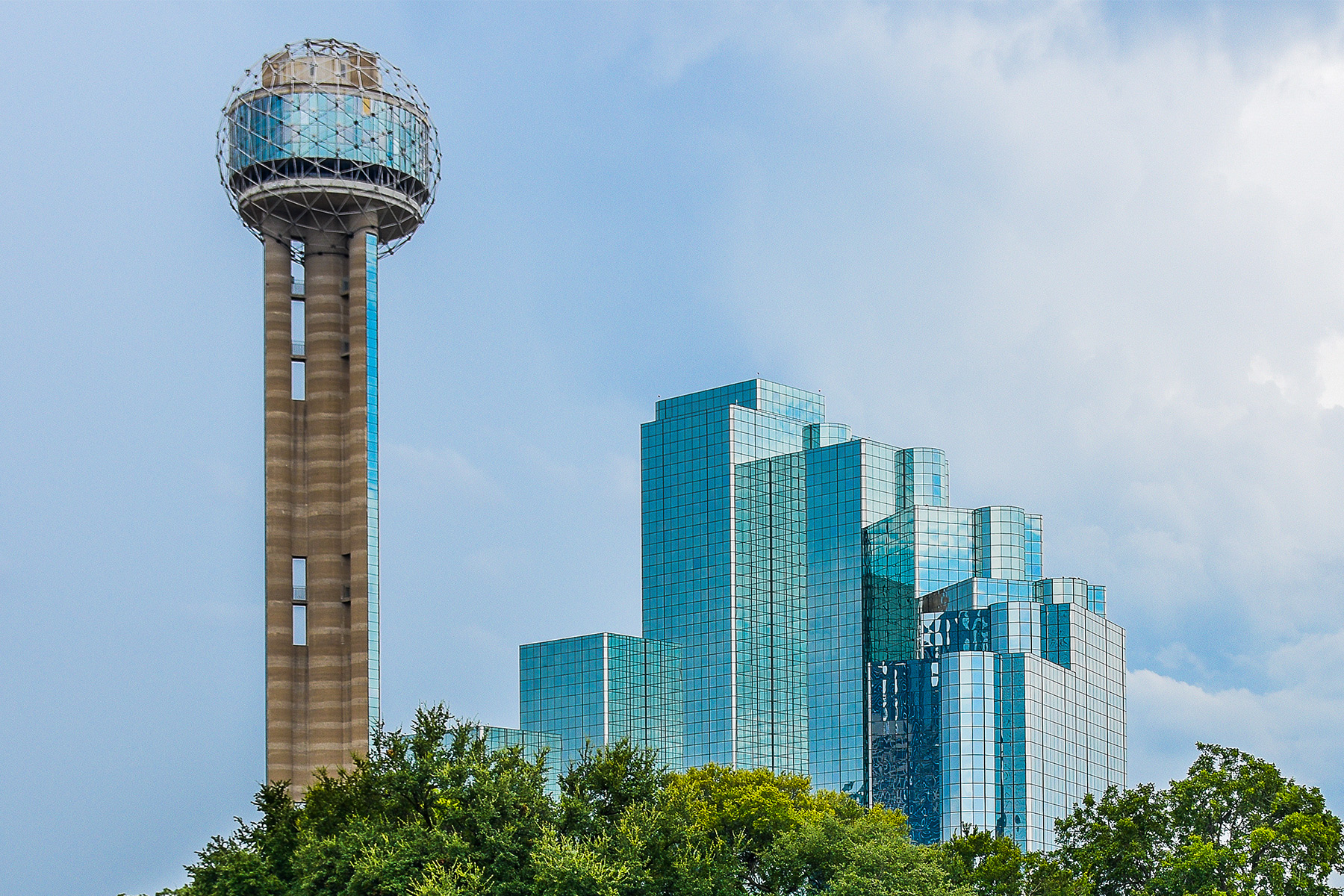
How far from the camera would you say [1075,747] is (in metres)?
180

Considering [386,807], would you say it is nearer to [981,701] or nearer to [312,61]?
[312,61]

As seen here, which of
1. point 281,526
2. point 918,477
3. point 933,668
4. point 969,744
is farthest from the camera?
point 918,477

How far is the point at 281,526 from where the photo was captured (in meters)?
124

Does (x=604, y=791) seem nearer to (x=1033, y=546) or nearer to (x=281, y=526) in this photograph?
(x=281, y=526)

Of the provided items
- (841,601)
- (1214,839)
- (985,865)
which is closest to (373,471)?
(985,865)

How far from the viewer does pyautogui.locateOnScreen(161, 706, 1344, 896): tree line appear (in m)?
74.8

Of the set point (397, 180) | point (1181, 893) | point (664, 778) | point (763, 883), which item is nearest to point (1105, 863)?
point (1181, 893)

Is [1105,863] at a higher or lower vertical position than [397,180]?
lower

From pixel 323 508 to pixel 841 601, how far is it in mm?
81337

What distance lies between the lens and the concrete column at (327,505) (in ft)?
399

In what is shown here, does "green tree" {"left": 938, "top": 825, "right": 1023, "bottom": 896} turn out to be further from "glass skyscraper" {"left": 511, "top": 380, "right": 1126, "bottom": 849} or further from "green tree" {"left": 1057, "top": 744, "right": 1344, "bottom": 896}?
"glass skyscraper" {"left": 511, "top": 380, "right": 1126, "bottom": 849}

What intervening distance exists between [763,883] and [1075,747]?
3555 inches

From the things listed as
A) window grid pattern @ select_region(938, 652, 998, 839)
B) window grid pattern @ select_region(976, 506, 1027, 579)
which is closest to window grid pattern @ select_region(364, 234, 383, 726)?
window grid pattern @ select_region(938, 652, 998, 839)

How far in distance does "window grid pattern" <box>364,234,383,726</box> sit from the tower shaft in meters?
0.09
